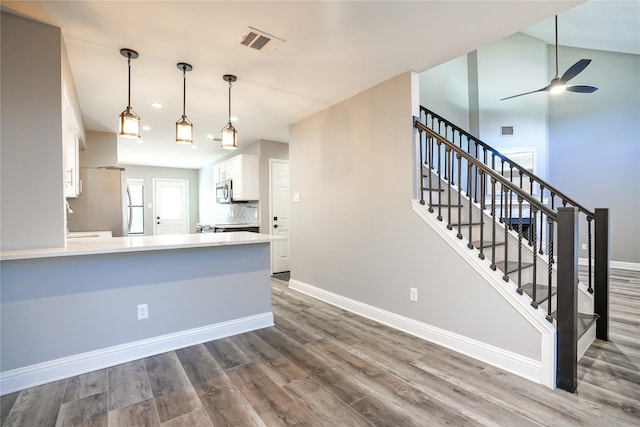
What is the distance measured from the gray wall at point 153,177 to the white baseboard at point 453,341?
6.39m

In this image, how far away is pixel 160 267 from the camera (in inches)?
100

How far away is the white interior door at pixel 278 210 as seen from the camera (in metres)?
5.51

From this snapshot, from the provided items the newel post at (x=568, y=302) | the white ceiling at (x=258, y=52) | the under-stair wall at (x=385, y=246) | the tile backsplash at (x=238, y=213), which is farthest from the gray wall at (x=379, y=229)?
the tile backsplash at (x=238, y=213)

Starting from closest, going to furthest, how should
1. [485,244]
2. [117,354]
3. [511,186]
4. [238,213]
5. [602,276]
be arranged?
1. [511,186]
2. [117,354]
3. [602,276]
4. [485,244]
5. [238,213]

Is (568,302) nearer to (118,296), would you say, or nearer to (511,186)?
(511,186)

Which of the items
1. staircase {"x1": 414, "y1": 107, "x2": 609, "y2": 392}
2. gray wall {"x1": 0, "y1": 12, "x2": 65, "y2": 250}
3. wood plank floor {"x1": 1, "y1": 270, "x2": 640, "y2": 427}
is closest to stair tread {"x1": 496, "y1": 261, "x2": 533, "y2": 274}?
staircase {"x1": 414, "y1": 107, "x2": 609, "y2": 392}

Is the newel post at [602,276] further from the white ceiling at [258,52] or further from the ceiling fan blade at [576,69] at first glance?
the ceiling fan blade at [576,69]

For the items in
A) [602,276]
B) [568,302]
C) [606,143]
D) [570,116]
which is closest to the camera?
[568,302]

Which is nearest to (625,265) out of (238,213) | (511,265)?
(511,265)

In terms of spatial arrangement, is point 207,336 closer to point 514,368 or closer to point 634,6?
point 514,368

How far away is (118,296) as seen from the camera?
2365mm

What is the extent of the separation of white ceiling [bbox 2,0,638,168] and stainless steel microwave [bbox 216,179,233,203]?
Result: 7.30 ft

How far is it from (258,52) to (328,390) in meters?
2.59

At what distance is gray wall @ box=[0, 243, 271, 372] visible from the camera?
203 cm
